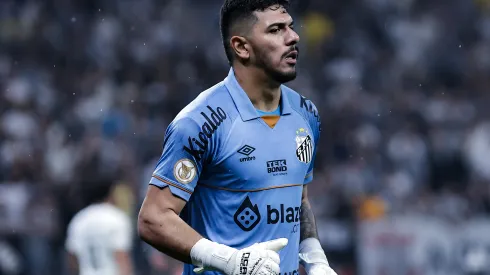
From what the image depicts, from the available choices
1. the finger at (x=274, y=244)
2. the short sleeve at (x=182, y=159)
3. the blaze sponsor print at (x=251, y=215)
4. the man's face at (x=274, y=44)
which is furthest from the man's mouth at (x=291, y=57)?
the finger at (x=274, y=244)

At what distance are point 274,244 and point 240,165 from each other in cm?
44

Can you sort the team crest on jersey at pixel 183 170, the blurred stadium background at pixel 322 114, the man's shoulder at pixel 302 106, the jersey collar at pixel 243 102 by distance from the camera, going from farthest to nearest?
the blurred stadium background at pixel 322 114 → the man's shoulder at pixel 302 106 → the jersey collar at pixel 243 102 → the team crest on jersey at pixel 183 170

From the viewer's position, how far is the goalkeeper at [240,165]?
14.5 feet

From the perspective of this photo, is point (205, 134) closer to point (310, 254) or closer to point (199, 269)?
point (199, 269)

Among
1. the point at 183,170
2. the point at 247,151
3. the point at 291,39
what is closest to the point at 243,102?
the point at 247,151

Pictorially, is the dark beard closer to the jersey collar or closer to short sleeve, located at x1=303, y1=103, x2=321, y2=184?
the jersey collar

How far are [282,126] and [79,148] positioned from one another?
1042 cm

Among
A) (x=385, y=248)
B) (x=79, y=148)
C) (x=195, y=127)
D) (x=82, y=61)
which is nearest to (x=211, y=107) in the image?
(x=195, y=127)

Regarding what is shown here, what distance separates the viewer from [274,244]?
428 cm

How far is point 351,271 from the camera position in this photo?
13.2 meters

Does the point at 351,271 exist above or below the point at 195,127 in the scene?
below

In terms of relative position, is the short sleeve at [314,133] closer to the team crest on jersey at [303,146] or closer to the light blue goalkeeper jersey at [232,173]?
the team crest on jersey at [303,146]

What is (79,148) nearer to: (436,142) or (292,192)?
(436,142)

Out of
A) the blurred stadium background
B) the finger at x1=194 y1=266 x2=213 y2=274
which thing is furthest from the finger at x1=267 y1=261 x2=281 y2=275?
the blurred stadium background
